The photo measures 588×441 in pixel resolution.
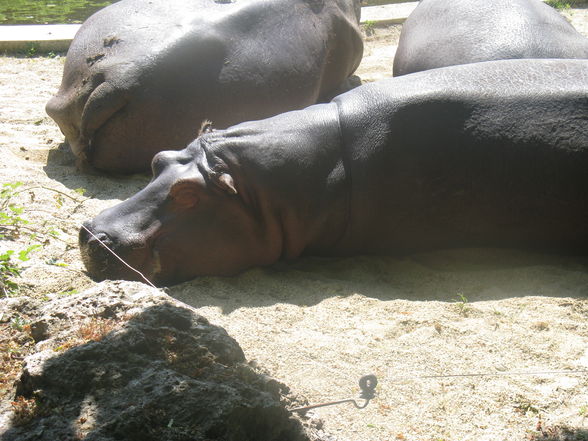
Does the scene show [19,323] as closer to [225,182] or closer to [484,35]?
[225,182]

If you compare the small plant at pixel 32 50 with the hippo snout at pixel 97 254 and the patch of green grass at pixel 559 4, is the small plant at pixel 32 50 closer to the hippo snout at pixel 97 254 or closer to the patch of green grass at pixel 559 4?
the hippo snout at pixel 97 254

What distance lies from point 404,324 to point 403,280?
0.67m

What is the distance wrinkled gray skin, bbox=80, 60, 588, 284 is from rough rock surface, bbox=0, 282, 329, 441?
158cm

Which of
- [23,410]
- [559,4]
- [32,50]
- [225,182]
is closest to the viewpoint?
[23,410]

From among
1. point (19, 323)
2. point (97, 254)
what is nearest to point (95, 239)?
point (97, 254)

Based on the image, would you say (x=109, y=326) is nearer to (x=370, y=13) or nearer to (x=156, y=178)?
(x=156, y=178)

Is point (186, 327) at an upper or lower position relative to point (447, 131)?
upper

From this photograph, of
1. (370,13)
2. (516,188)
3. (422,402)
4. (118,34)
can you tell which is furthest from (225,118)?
(370,13)

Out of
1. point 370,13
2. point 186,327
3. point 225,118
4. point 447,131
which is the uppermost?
point 186,327

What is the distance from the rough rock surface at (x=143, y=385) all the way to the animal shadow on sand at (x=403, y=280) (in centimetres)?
129

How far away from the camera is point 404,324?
354 cm

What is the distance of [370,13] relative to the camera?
9.28 meters

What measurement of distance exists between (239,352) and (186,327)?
7.6 inches

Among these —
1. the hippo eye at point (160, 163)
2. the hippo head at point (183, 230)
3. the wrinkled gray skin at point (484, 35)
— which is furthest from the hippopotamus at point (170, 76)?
the hippo head at point (183, 230)
